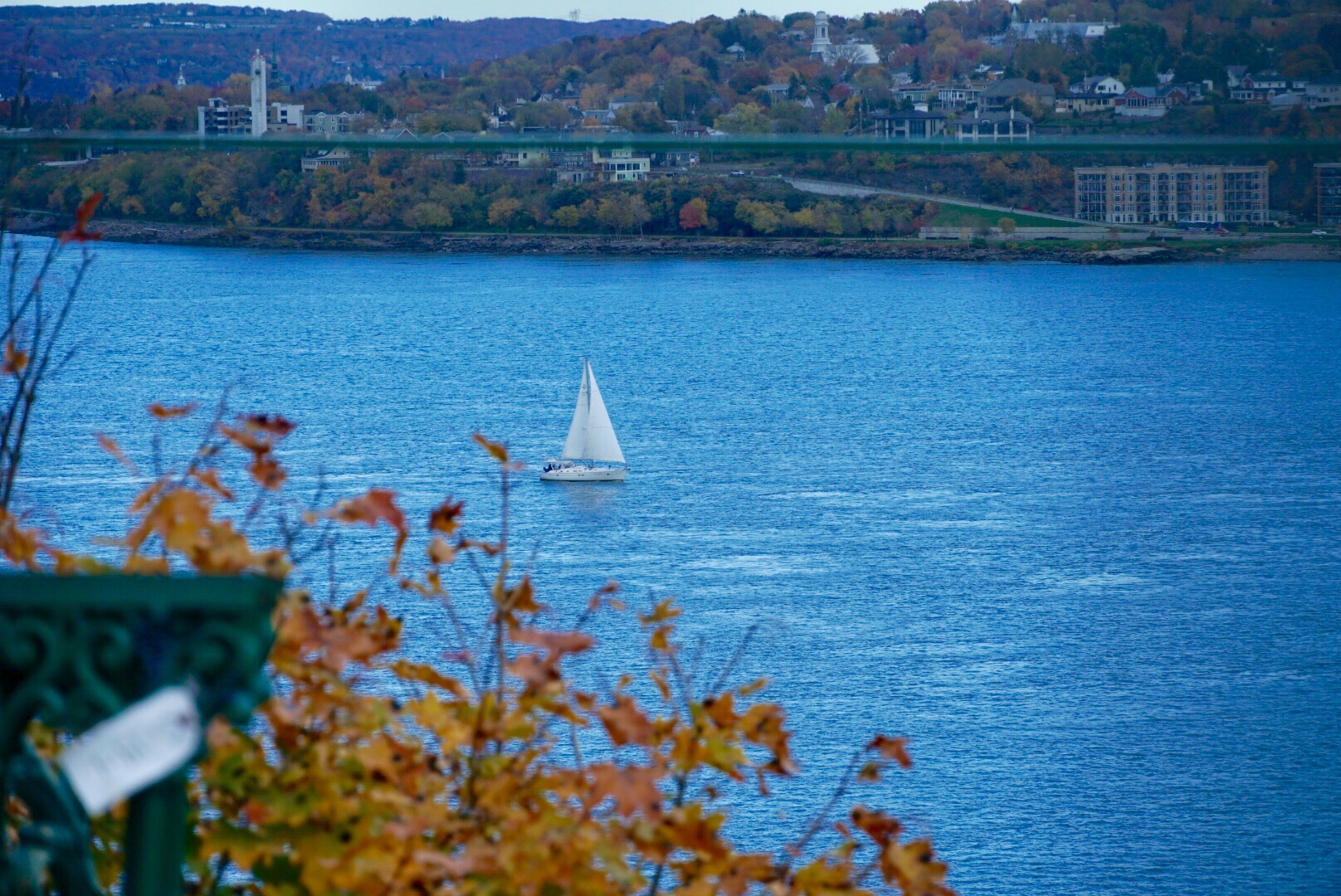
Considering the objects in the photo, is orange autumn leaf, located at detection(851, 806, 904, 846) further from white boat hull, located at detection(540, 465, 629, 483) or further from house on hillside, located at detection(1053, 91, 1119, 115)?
house on hillside, located at detection(1053, 91, 1119, 115)

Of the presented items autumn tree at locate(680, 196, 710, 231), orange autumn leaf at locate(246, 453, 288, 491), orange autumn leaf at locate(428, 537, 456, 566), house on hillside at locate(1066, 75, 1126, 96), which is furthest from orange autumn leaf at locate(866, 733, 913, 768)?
house on hillside at locate(1066, 75, 1126, 96)

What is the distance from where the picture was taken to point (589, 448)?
26.7 meters

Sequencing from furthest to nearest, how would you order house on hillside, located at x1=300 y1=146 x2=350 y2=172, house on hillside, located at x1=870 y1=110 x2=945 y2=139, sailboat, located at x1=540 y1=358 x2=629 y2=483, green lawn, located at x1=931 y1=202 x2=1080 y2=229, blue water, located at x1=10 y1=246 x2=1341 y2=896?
house on hillside, located at x1=870 y1=110 x2=945 y2=139, house on hillside, located at x1=300 y1=146 x2=350 y2=172, green lawn, located at x1=931 y1=202 x2=1080 y2=229, sailboat, located at x1=540 y1=358 x2=629 y2=483, blue water, located at x1=10 y1=246 x2=1341 y2=896

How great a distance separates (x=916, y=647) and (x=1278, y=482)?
10.3 m

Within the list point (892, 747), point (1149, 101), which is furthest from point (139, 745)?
point (1149, 101)

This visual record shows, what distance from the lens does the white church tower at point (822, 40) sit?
7356cm

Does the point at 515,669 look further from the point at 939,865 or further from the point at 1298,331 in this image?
the point at 1298,331

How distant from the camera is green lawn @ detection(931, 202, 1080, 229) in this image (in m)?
51.1

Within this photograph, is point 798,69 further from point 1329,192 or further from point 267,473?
point 267,473

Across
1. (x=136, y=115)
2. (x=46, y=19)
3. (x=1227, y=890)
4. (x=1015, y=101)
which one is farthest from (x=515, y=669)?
(x=46, y=19)

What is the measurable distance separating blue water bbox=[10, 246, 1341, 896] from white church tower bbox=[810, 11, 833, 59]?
26243mm

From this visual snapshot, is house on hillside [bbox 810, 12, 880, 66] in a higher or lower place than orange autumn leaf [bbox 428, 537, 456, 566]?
higher

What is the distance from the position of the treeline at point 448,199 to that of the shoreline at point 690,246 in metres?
0.35

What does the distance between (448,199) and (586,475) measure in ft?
93.1
